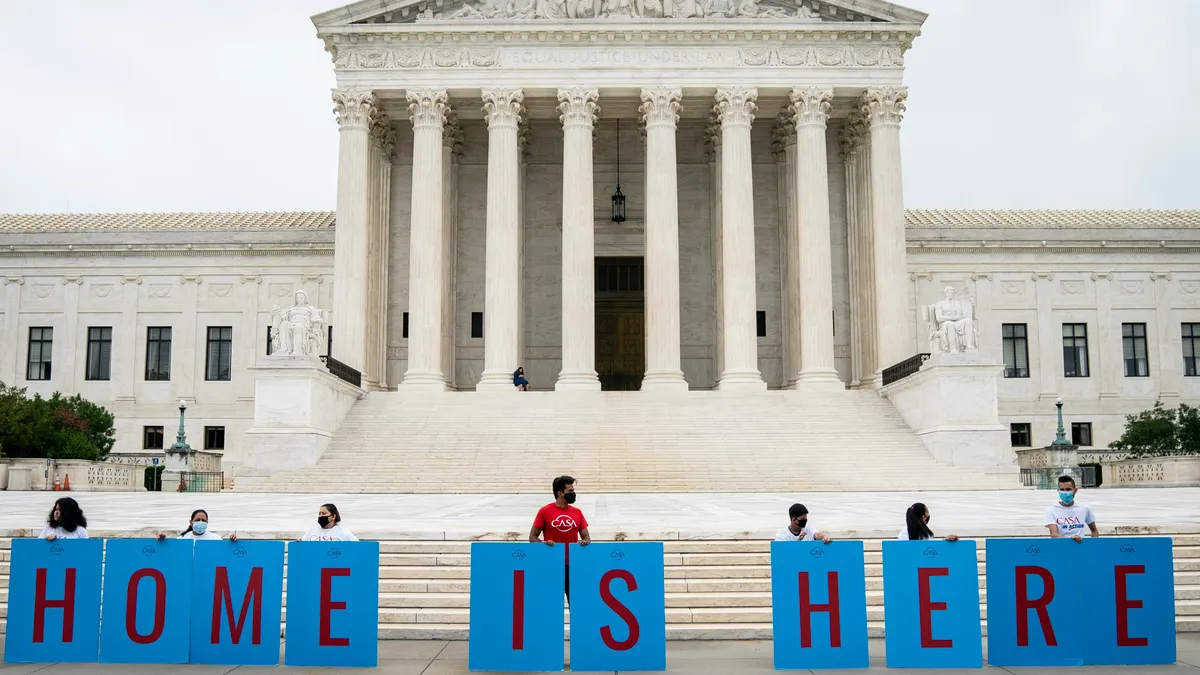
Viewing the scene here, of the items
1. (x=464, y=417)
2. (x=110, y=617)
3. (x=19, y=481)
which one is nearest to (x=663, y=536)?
(x=110, y=617)

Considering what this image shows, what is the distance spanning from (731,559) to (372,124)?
108ft

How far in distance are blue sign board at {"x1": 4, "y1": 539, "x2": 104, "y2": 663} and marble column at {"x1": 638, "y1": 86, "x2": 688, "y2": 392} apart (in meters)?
29.8

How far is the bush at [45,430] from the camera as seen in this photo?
3922 centimetres

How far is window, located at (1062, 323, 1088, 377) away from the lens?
49.9 meters

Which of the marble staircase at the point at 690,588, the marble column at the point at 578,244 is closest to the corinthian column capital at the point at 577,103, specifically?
the marble column at the point at 578,244

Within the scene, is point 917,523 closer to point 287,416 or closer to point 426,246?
point 287,416

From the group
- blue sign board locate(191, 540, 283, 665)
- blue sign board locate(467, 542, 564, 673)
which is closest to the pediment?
blue sign board locate(191, 540, 283, 665)

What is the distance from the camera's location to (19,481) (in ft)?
117

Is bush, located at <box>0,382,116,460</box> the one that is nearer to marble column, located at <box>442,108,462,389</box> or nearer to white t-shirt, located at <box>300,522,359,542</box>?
marble column, located at <box>442,108,462,389</box>

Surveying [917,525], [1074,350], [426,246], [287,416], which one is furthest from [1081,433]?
[917,525]

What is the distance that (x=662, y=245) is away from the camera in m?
41.4

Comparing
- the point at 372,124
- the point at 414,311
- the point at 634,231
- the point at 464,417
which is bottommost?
the point at 464,417

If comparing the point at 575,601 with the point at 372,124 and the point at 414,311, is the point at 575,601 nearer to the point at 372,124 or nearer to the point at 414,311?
the point at 414,311

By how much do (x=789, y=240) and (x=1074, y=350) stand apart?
14.1 m
